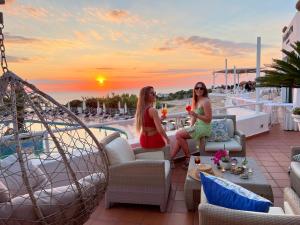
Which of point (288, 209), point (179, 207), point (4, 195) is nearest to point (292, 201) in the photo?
point (288, 209)

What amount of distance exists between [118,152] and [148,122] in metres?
0.70

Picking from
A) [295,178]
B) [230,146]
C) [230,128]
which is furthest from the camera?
[230,128]

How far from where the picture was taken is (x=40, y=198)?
5.32 feet

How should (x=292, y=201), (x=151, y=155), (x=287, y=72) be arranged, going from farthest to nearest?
(x=151, y=155) → (x=287, y=72) → (x=292, y=201)

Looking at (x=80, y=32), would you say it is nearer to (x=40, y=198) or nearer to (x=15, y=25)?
(x=15, y=25)

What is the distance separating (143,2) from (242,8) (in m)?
2.37

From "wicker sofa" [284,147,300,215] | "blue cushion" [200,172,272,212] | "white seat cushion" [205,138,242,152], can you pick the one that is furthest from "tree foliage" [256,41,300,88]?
"blue cushion" [200,172,272,212]

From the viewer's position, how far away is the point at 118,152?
9.95 ft

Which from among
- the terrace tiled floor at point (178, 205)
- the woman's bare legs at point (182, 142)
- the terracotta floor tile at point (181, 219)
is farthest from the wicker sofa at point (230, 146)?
the terracotta floor tile at point (181, 219)

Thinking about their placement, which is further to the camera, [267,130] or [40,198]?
[267,130]

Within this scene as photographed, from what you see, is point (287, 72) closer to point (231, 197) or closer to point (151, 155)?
point (151, 155)

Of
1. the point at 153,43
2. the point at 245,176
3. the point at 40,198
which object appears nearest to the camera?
the point at 40,198

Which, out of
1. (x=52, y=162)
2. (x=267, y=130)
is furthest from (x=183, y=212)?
(x=267, y=130)

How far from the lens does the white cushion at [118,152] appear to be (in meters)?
2.96
